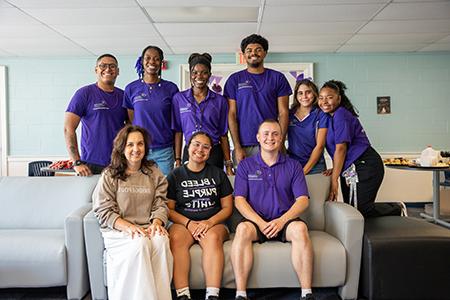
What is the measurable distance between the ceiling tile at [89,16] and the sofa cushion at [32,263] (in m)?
2.56

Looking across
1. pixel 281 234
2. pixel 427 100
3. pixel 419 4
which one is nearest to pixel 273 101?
pixel 281 234

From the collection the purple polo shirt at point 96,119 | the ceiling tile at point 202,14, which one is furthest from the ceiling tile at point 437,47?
the purple polo shirt at point 96,119

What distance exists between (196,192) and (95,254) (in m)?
0.77

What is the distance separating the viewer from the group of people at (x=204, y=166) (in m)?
2.34

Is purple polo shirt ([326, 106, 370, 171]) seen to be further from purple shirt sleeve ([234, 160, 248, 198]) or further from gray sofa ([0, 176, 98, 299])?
gray sofa ([0, 176, 98, 299])

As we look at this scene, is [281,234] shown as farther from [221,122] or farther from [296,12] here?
[296,12]

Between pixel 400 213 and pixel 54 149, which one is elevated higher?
pixel 54 149

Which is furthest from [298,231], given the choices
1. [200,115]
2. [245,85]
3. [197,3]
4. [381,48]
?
[381,48]

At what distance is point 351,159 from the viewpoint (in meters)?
3.05

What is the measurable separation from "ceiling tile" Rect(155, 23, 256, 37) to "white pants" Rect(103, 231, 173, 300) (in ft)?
10.0

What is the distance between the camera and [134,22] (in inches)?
175

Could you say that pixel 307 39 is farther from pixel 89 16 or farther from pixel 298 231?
pixel 298 231

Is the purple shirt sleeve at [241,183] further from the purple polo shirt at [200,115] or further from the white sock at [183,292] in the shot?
the white sock at [183,292]

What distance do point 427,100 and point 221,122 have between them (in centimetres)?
451
